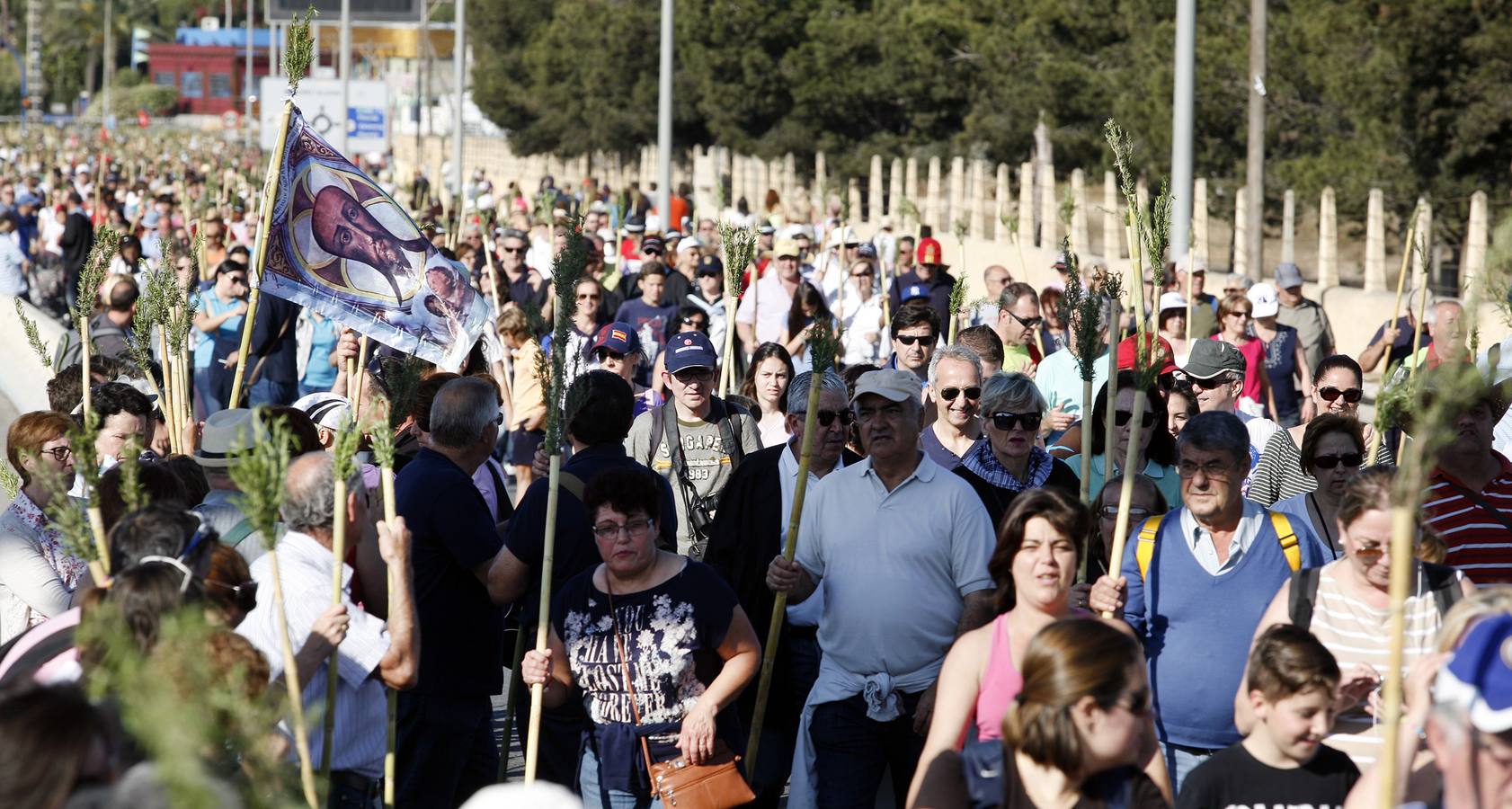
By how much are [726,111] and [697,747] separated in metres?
42.3

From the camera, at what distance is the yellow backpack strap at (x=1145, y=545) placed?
522 cm

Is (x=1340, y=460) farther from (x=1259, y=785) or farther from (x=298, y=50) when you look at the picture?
(x=298, y=50)

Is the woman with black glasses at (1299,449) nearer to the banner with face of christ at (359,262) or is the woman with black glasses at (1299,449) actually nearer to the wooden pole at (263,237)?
the banner with face of christ at (359,262)

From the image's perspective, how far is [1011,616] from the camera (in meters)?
4.54

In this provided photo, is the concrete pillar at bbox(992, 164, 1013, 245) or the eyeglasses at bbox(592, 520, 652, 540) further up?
the concrete pillar at bbox(992, 164, 1013, 245)

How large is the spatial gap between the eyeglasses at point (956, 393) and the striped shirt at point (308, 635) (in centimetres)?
272

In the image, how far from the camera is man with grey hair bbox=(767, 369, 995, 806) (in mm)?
5434

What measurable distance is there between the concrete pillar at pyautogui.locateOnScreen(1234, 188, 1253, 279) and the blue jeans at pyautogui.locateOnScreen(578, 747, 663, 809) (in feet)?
62.6

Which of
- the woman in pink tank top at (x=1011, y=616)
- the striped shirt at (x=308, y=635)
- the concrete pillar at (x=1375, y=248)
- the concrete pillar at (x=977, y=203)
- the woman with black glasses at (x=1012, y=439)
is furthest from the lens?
the concrete pillar at (x=977, y=203)

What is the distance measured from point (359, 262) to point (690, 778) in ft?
10.8

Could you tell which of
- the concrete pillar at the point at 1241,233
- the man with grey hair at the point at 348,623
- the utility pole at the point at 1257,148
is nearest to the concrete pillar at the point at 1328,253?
the utility pole at the point at 1257,148

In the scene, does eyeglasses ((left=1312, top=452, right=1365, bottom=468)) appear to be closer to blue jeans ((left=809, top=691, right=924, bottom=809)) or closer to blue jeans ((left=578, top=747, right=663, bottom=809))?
blue jeans ((left=809, top=691, right=924, bottom=809))

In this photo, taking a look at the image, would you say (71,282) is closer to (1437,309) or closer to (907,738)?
(1437,309)

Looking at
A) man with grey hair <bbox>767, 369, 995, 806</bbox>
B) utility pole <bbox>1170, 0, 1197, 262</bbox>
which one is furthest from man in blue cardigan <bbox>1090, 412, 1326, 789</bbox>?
utility pole <bbox>1170, 0, 1197, 262</bbox>
